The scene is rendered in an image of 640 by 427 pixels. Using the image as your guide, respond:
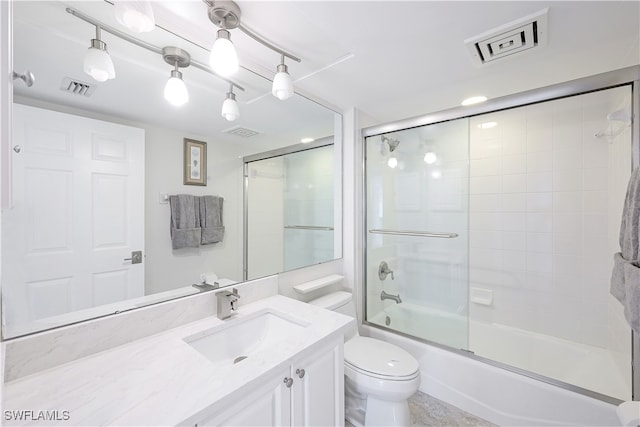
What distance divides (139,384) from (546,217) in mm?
2715

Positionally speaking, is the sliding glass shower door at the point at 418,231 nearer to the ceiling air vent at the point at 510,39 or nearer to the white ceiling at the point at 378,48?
the white ceiling at the point at 378,48

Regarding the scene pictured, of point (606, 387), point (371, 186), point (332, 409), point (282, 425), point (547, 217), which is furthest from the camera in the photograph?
point (371, 186)

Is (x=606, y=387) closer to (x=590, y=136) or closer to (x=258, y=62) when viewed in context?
(x=590, y=136)

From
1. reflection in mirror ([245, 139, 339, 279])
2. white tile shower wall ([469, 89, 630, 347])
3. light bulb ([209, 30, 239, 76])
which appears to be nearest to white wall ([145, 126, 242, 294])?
reflection in mirror ([245, 139, 339, 279])

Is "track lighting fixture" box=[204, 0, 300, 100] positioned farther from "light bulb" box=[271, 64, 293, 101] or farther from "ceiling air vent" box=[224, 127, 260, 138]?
"ceiling air vent" box=[224, 127, 260, 138]

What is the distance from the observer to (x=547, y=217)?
6.61 feet

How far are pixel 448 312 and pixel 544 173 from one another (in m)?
1.36

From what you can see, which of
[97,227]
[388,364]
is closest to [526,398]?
[388,364]

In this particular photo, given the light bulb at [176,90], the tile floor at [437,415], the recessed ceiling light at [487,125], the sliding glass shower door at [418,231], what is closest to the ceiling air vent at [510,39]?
the sliding glass shower door at [418,231]

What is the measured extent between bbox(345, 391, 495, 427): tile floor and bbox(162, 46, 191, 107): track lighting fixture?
204 cm

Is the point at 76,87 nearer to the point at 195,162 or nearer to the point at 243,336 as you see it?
the point at 195,162

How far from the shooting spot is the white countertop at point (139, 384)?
2.06ft

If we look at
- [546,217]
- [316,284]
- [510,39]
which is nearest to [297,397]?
[316,284]

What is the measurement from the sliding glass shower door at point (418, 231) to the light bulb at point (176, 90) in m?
1.47
